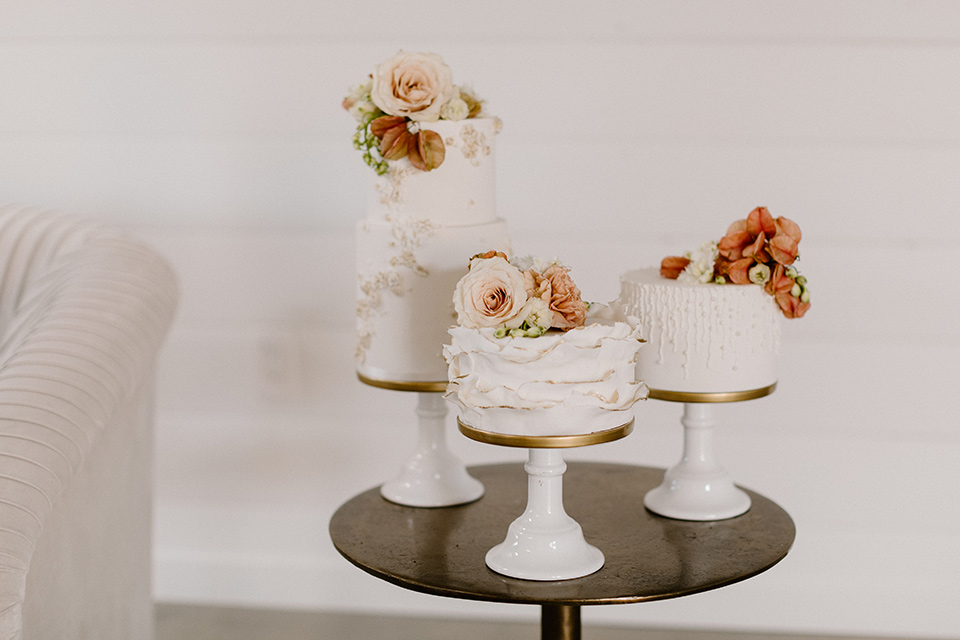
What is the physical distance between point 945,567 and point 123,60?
1693 millimetres

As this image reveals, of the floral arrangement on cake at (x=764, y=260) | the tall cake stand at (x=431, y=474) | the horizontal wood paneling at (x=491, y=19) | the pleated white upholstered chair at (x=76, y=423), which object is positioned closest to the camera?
the pleated white upholstered chair at (x=76, y=423)

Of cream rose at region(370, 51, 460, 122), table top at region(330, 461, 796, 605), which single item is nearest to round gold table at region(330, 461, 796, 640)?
table top at region(330, 461, 796, 605)

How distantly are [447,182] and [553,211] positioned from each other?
59 centimetres

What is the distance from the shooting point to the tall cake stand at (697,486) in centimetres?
125

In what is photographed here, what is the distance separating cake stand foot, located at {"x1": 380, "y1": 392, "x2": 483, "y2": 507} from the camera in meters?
1.31

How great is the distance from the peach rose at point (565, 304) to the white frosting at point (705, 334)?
150 mm

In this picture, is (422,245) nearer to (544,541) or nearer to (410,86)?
(410,86)

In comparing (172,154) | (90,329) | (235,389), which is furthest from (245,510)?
(90,329)

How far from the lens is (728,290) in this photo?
1184 mm

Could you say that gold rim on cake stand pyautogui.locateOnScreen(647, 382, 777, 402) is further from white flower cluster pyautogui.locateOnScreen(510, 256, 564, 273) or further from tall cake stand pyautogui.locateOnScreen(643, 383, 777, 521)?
white flower cluster pyautogui.locateOnScreen(510, 256, 564, 273)

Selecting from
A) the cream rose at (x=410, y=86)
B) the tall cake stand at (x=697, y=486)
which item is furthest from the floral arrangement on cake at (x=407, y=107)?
the tall cake stand at (x=697, y=486)

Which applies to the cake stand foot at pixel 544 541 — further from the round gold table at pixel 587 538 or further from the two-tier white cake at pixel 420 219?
the two-tier white cake at pixel 420 219

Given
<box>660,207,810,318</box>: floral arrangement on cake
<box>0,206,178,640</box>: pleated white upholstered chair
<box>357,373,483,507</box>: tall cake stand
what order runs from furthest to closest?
<box>357,373,483,507</box>: tall cake stand → <box>660,207,810,318</box>: floral arrangement on cake → <box>0,206,178,640</box>: pleated white upholstered chair

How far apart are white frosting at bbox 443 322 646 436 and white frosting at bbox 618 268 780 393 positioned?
5.9 inches
